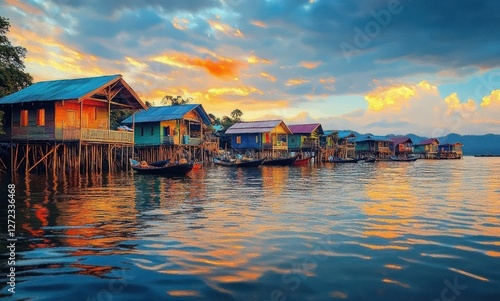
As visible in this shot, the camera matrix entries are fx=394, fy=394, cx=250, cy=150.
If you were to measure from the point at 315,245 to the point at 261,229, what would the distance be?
1779 millimetres

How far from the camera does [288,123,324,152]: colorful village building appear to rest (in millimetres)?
61125

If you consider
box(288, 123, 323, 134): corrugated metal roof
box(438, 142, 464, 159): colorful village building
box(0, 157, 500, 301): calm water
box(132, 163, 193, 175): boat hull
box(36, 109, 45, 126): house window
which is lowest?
box(0, 157, 500, 301): calm water

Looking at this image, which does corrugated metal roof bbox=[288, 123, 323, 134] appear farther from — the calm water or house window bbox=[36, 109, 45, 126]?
the calm water

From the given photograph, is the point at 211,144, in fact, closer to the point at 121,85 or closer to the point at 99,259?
the point at 121,85

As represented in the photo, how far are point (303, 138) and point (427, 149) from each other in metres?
54.8

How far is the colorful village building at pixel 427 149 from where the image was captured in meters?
100

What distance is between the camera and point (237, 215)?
10.9m

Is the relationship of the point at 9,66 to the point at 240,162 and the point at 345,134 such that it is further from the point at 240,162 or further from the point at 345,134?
the point at 345,134

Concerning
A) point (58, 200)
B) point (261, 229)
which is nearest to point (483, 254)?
point (261, 229)

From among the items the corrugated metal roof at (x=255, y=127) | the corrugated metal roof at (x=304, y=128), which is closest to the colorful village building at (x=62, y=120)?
the corrugated metal roof at (x=255, y=127)

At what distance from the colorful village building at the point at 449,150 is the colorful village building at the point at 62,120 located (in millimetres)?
88977

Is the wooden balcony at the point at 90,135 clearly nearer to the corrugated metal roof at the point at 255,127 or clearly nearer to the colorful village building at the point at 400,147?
the corrugated metal roof at the point at 255,127

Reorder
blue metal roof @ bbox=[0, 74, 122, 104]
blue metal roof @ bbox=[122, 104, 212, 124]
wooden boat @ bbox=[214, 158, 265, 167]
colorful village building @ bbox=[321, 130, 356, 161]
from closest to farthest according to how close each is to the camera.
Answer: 1. blue metal roof @ bbox=[0, 74, 122, 104]
2. blue metal roof @ bbox=[122, 104, 212, 124]
3. wooden boat @ bbox=[214, 158, 265, 167]
4. colorful village building @ bbox=[321, 130, 356, 161]

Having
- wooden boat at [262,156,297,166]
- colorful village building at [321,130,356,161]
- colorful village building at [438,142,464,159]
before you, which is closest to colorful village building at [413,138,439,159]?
colorful village building at [438,142,464,159]
